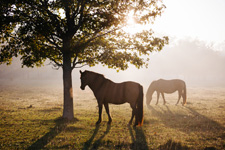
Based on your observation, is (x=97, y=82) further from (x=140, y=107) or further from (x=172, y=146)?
(x=172, y=146)

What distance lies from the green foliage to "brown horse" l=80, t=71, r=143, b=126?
4.36ft

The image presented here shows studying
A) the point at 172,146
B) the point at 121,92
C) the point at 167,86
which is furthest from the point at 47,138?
the point at 167,86

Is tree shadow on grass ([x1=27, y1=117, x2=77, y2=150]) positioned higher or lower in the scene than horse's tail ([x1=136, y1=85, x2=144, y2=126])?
lower

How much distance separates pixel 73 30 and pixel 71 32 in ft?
0.52

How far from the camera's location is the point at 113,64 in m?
9.97

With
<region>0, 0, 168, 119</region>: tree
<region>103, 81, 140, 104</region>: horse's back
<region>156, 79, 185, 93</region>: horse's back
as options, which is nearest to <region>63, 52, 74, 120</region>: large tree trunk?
<region>0, 0, 168, 119</region>: tree

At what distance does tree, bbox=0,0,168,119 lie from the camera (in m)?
8.82

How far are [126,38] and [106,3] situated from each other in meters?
2.33

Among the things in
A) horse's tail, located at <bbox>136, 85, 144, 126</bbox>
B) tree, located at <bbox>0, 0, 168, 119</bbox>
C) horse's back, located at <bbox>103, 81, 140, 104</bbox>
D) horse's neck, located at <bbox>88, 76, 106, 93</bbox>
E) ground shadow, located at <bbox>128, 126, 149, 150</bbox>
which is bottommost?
ground shadow, located at <bbox>128, 126, 149, 150</bbox>

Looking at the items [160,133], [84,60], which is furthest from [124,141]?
[84,60]

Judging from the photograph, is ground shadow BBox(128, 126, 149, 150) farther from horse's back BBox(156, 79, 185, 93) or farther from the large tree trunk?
horse's back BBox(156, 79, 185, 93)

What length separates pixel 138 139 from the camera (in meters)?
6.94

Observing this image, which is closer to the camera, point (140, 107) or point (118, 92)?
point (140, 107)

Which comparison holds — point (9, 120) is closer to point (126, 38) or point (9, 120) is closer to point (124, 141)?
point (124, 141)
